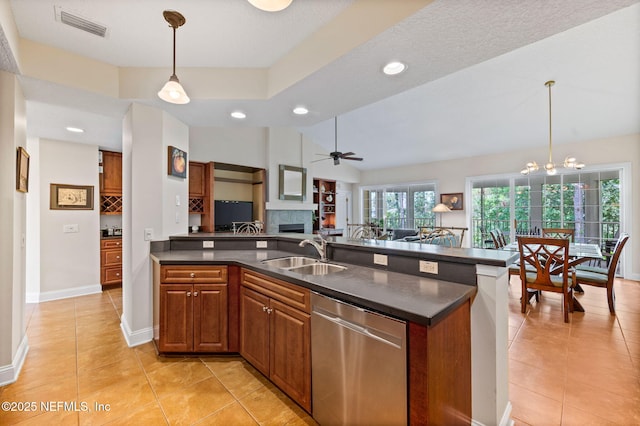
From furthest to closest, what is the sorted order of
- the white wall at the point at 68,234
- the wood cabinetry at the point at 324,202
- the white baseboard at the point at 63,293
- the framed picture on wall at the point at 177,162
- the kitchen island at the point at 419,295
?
1. the wood cabinetry at the point at 324,202
2. the white wall at the point at 68,234
3. the white baseboard at the point at 63,293
4. the framed picture on wall at the point at 177,162
5. the kitchen island at the point at 419,295

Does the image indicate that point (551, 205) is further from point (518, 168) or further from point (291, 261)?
point (291, 261)

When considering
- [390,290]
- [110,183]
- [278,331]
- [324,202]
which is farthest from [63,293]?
[324,202]

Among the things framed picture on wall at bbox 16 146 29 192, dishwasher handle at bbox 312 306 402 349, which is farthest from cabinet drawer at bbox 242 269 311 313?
framed picture on wall at bbox 16 146 29 192

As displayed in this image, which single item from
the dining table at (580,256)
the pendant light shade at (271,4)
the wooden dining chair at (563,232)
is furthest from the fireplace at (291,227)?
the pendant light shade at (271,4)

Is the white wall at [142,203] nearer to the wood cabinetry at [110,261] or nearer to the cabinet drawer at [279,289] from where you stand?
the cabinet drawer at [279,289]

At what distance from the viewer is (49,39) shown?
2.17m

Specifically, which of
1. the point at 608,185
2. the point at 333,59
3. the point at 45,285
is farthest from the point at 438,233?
the point at 45,285

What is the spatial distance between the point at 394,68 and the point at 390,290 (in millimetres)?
1575

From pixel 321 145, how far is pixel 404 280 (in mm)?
6427

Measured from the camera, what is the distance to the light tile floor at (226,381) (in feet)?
5.78

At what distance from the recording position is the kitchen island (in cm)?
118

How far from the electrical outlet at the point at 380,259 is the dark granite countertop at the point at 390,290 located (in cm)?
6

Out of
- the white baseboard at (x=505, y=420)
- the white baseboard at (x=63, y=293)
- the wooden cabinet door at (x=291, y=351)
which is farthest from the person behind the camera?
the white baseboard at (x=63, y=293)

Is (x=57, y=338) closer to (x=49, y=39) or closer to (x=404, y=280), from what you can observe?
(x=49, y=39)
